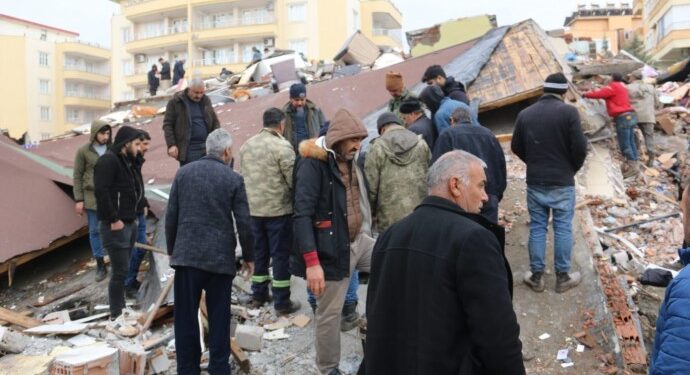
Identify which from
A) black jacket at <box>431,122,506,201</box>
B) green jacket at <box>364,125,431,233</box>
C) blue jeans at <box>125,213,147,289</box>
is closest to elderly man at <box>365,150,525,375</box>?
green jacket at <box>364,125,431,233</box>

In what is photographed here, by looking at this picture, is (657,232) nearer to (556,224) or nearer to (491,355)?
(556,224)

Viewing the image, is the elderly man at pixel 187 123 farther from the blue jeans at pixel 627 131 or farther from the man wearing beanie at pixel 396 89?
the blue jeans at pixel 627 131

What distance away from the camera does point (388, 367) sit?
214cm

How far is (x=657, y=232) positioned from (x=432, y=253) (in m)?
6.06

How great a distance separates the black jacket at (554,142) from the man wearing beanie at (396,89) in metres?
1.30

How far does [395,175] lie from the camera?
427 centimetres

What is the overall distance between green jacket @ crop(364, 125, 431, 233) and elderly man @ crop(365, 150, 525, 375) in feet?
6.58

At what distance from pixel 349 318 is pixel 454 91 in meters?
2.68

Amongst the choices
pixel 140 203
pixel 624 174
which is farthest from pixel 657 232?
pixel 140 203

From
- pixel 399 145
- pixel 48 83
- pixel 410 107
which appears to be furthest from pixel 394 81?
pixel 48 83

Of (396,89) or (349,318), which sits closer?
(349,318)

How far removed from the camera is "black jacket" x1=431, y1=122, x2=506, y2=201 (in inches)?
174

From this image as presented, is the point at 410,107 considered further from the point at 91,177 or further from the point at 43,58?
the point at 43,58

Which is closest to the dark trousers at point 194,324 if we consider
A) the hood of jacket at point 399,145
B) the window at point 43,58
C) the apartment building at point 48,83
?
the hood of jacket at point 399,145
